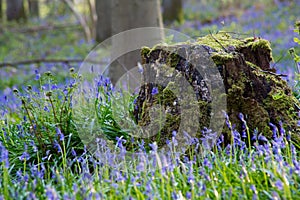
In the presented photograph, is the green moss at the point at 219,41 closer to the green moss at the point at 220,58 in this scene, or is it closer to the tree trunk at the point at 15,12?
the green moss at the point at 220,58

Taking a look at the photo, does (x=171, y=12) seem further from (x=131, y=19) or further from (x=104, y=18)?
(x=131, y=19)

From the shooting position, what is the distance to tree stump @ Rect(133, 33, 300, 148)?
3.94 meters

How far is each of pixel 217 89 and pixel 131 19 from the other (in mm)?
3172

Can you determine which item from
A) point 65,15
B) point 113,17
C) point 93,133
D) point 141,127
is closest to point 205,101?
point 141,127

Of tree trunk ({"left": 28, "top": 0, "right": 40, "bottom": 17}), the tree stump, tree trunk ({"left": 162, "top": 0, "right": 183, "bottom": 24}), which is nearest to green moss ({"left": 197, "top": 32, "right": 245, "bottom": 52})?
Answer: the tree stump

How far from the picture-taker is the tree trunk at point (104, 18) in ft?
43.8

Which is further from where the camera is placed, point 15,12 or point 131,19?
point 15,12

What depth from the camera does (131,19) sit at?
676 centimetres

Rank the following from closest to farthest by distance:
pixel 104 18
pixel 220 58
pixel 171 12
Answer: pixel 220 58 < pixel 104 18 < pixel 171 12

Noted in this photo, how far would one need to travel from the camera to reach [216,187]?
9.89 feet

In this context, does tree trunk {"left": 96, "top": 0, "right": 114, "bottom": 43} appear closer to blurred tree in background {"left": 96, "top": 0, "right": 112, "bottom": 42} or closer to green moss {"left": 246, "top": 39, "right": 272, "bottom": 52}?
blurred tree in background {"left": 96, "top": 0, "right": 112, "bottom": 42}

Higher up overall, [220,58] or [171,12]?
[171,12]

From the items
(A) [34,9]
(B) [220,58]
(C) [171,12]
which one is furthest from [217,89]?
(A) [34,9]

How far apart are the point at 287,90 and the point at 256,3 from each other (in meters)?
16.7
